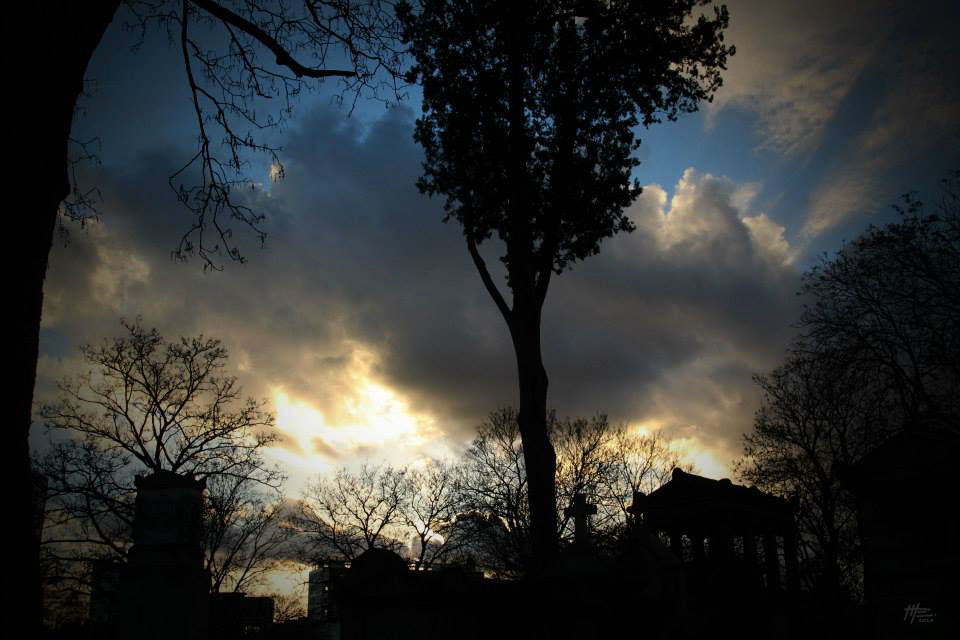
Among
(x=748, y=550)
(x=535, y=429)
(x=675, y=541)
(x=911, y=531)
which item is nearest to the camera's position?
(x=911, y=531)

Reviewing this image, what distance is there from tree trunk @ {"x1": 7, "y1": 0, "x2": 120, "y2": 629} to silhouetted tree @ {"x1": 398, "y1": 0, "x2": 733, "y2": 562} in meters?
10.4

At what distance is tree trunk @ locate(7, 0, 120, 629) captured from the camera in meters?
2.34

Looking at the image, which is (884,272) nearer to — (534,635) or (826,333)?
(826,333)

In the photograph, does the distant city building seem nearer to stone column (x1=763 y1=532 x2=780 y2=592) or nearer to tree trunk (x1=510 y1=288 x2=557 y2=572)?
tree trunk (x1=510 y1=288 x2=557 y2=572)

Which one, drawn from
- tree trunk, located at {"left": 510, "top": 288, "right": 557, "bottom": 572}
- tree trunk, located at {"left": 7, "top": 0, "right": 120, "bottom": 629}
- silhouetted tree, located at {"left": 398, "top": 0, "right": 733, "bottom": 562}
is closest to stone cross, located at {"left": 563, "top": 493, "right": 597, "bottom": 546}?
tree trunk, located at {"left": 510, "top": 288, "right": 557, "bottom": 572}

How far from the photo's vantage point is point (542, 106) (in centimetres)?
1392

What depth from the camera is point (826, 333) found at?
61.8 feet

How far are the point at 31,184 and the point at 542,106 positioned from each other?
41.0ft

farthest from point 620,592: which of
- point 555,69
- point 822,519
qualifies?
→ point 822,519

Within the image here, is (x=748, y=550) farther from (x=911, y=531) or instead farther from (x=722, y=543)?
(x=911, y=531)

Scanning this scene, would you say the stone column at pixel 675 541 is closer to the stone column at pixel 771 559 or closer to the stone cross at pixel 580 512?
the stone column at pixel 771 559

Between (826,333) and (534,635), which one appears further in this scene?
(826,333)

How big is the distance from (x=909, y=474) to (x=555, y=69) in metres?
10.1

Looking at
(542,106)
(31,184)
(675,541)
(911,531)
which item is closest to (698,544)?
(675,541)
